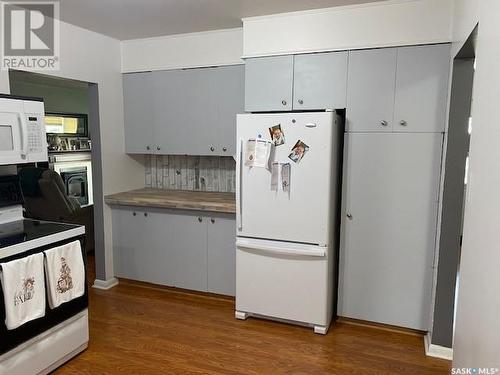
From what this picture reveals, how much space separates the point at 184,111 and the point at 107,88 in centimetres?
78

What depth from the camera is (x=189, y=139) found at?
363 centimetres

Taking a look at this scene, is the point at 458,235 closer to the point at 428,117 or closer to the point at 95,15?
the point at 428,117

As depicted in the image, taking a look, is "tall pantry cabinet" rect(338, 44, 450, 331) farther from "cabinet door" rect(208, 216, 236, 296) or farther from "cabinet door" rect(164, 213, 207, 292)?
"cabinet door" rect(164, 213, 207, 292)

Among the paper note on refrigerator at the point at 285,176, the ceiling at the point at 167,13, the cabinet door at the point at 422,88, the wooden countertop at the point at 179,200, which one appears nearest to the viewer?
the cabinet door at the point at 422,88

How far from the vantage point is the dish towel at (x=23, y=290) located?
6.46 ft

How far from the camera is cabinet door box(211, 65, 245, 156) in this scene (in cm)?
339

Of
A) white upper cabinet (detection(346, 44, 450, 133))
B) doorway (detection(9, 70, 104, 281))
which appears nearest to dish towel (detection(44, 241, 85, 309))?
white upper cabinet (detection(346, 44, 450, 133))

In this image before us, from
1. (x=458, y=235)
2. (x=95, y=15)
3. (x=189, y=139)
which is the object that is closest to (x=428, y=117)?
(x=458, y=235)

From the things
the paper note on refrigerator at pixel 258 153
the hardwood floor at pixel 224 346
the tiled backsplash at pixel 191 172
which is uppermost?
the paper note on refrigerator at pixel 258 153

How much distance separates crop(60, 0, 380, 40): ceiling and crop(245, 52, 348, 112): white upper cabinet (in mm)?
358

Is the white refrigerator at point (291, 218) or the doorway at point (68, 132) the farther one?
the doorway at point (68, 132)

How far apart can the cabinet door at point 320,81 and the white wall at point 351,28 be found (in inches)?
3.0

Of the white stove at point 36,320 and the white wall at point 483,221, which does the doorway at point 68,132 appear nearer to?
the white stove at point 36,320

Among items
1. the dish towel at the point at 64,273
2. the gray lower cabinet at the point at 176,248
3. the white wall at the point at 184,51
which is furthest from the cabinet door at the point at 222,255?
the white wall at the point at 184,51
